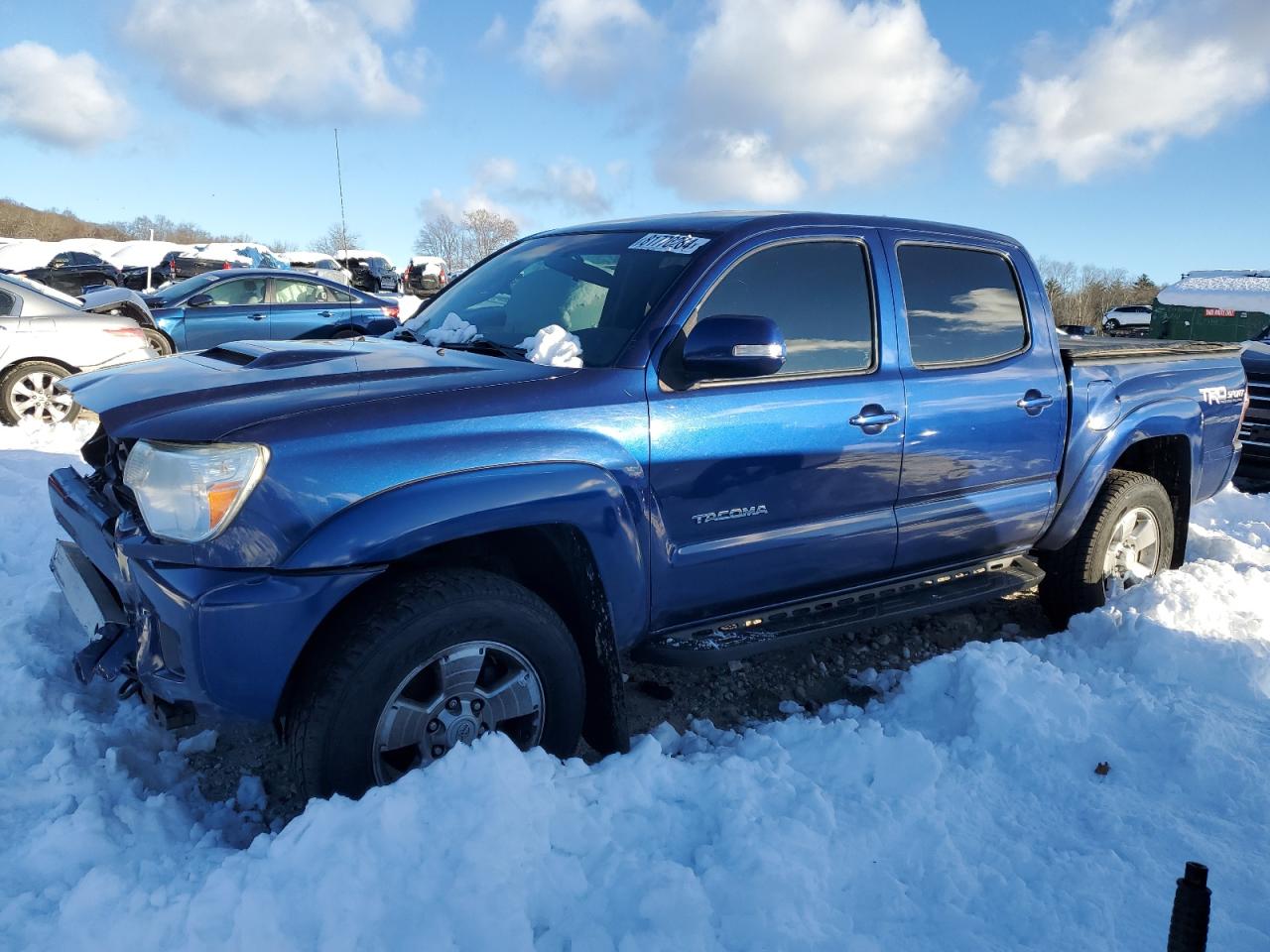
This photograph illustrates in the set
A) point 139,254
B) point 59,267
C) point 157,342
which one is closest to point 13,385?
point 157,342

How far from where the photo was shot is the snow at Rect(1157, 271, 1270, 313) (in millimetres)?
10523

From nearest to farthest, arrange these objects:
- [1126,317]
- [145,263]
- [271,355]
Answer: [271,355], [145,263], [1126,317]

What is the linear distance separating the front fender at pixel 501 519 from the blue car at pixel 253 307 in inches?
319

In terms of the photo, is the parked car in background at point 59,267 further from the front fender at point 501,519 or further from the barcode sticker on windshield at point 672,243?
the front fender at point 501,519

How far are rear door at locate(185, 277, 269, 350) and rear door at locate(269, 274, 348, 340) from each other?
0.41 feet

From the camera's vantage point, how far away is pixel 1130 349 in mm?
4473

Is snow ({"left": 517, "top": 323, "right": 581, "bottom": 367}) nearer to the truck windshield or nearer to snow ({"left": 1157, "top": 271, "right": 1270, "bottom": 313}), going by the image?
the truck windshield

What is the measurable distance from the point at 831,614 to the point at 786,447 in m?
0.71

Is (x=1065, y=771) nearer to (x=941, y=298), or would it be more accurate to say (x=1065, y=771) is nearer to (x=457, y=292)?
(x=941, y=298)

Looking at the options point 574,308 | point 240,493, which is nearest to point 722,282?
point 574,308

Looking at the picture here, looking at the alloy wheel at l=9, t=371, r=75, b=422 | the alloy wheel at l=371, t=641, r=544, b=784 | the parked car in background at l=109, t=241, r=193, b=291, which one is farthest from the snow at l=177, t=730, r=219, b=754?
the parked car in background at l=109, t=241, r=193, b=291

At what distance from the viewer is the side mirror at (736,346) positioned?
2734mm

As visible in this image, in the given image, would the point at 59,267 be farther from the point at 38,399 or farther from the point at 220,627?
the point at 220,627

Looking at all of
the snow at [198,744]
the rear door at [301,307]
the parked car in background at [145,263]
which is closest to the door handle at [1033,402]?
the snow at [198,744]
